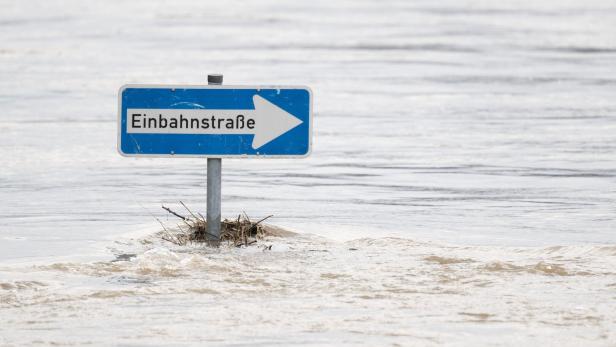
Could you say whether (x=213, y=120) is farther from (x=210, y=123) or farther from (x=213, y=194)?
(x=213, y=194)

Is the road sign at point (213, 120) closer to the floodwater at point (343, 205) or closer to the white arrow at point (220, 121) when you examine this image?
the white arrow at point (220, 121)

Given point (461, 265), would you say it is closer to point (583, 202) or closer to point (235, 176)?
point (583, 202)

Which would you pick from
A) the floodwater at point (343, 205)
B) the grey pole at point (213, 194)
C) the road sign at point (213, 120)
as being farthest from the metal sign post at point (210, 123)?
the floodwater at point (343, 205)

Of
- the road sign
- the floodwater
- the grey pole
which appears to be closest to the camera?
the floodwater

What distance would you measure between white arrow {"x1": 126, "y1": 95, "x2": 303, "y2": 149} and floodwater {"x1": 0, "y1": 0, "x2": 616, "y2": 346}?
0.70m

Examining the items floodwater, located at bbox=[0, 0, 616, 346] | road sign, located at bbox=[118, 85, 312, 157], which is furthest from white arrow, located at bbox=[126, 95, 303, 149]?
floodwater, located at bbox=[0, 0, 616, 346]

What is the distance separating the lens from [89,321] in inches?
255

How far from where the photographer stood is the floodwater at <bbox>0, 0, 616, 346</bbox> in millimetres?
6547

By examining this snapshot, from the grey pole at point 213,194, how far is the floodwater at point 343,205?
0.54 feet

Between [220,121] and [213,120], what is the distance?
0.13 feet

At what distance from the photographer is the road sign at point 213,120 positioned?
27.3ft

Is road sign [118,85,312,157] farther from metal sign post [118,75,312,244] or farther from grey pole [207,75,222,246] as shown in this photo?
grey pole [207,75,222,246]

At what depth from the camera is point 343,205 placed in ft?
34.8

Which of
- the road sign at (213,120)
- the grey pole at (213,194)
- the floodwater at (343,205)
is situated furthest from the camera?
the grey pole at (213,194)
